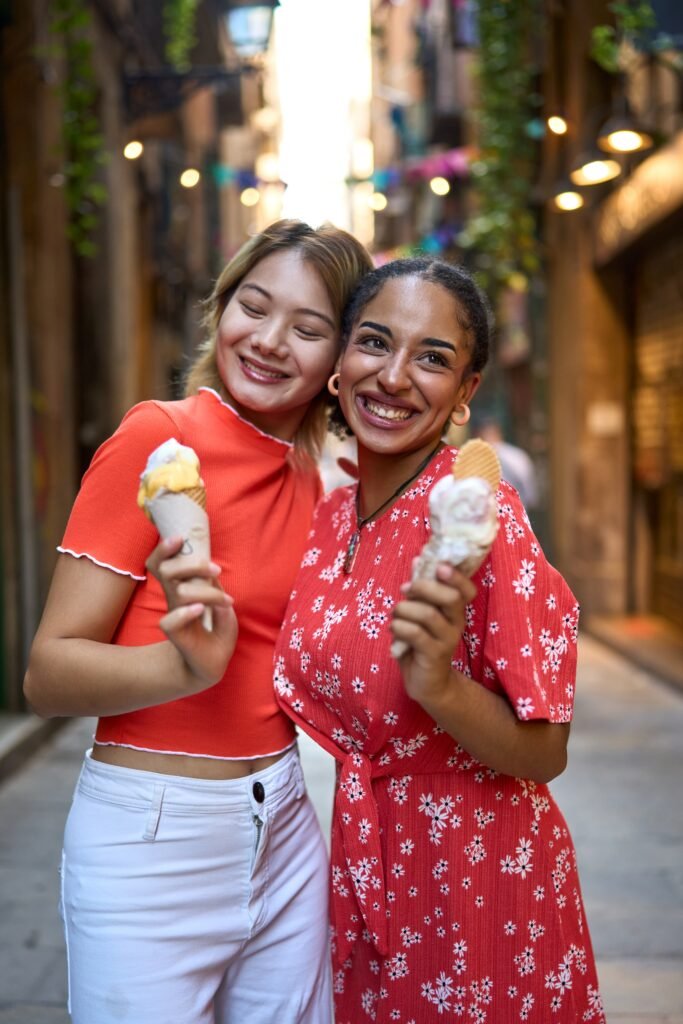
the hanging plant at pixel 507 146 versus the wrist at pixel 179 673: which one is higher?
the hanging plant at pixel 507 146

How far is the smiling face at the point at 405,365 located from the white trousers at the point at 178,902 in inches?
29.0

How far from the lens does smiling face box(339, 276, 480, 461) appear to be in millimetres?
2037

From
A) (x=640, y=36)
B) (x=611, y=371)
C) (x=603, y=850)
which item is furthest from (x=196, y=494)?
(x=611, y=371)

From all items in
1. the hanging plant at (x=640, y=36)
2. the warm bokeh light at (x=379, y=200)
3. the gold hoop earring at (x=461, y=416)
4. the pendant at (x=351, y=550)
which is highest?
the warm bokeh light at (x=379, y=200)

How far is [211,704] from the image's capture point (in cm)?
210

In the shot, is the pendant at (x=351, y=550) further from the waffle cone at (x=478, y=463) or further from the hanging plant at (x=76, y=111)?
the hanging plant at (x=76, y=111)

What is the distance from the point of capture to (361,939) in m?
2.19

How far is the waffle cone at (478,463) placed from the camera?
1.63m

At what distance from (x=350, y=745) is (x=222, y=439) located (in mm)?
674

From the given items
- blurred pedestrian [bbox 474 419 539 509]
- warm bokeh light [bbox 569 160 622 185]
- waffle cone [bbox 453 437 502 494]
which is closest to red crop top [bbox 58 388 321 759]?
waffle cone [bbox 453 437 502 494]

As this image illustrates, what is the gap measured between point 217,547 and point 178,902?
0.68 metres

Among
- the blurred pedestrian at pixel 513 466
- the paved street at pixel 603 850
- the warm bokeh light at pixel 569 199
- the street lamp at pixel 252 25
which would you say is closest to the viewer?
the paved street at pixel 603 850

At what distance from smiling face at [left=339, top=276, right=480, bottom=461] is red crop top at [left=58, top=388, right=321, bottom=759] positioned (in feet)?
0.92

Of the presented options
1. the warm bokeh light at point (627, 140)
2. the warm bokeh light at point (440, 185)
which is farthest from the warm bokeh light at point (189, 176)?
the warm bokeh light at point (627, 140)
